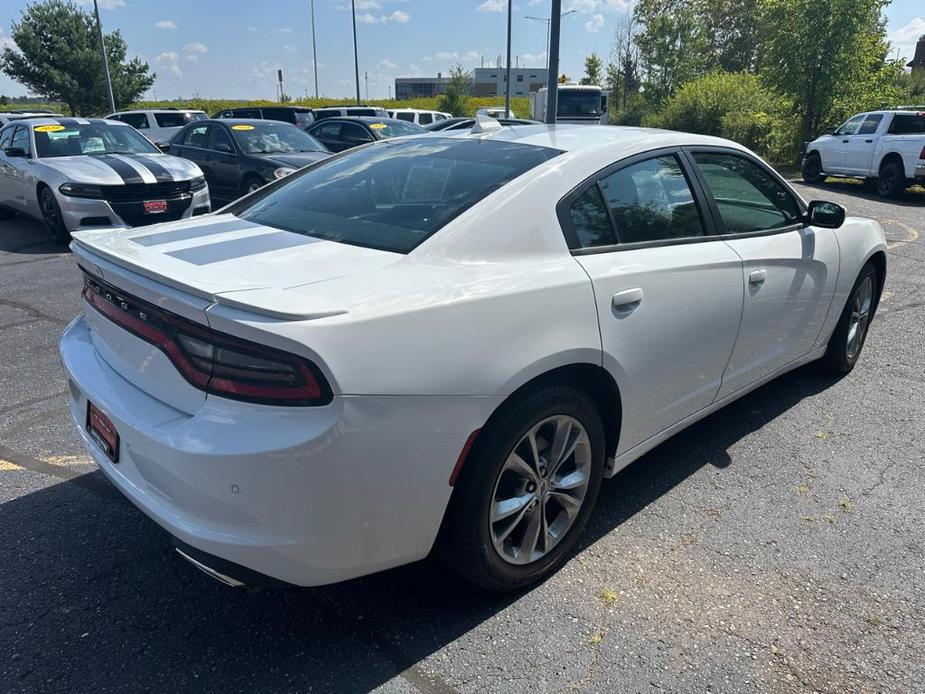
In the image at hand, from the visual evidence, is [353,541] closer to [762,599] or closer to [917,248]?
[762,599]

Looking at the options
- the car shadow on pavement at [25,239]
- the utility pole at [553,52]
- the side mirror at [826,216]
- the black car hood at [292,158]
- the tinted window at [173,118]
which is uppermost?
the utility pole at [553,52]

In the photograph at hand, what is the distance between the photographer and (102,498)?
3.06 m

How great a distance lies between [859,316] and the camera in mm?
4590

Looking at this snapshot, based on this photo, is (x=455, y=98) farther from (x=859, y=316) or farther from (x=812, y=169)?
(x=859, y=316)

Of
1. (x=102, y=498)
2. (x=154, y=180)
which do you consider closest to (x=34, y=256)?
(x=154, y=180)

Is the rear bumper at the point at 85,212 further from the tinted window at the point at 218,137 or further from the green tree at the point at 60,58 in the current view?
the green tree at the point at 60,58

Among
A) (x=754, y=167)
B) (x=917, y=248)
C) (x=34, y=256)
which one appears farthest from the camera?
(x=917, y=248)

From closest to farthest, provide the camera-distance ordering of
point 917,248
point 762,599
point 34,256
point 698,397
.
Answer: point 762,599, point 698,397, point 34,256, point 917,248

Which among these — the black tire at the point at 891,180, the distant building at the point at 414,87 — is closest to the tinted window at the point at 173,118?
the black tire at the point at 891,180

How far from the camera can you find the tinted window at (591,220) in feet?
8.53

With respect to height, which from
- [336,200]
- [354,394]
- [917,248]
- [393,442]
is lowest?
[917,248]

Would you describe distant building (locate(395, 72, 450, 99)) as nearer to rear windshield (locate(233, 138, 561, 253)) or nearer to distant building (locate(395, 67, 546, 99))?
distant building (locate(395, 67, 546, 99))

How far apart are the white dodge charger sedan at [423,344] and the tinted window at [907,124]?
13.8 metres

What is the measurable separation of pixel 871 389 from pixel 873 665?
8.81 ft
